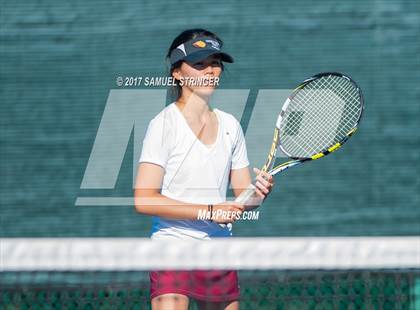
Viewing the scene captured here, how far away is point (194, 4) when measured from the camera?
4469 mm

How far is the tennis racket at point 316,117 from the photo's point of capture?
3.42 metres

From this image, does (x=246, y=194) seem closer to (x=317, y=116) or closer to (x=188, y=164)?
(x=188, y=164)

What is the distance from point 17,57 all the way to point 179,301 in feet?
7.26

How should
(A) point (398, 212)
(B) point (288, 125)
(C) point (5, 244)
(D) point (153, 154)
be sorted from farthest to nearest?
1. (A) point (398, 212)
2. (B) point (288, 125)
3. (D) point (153, 154)
4. (C) point (5, 244)

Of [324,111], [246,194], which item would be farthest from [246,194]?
[324,111]

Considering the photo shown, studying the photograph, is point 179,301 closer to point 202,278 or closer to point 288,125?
point 202,278

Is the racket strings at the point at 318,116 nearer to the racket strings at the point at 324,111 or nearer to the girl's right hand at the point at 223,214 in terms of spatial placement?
the racket strings at the point at 324,111

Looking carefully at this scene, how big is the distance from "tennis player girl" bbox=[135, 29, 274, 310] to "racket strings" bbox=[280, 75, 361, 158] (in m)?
0.64

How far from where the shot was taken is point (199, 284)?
254 centimetres

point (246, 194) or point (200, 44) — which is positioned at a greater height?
point (200, 44)

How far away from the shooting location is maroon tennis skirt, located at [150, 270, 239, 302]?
252cm

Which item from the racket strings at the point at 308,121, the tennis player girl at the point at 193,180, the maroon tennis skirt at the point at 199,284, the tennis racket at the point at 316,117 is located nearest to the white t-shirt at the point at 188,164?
the tennis player girl at the point at 193,180

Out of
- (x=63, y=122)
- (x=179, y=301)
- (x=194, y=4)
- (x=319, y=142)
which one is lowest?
(x=179, y=301)

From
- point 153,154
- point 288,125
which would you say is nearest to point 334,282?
point 153,154
